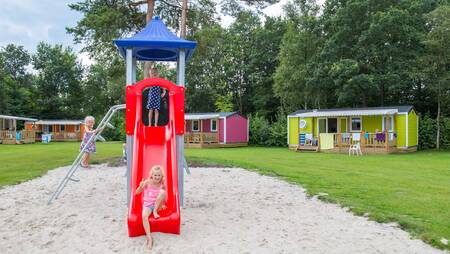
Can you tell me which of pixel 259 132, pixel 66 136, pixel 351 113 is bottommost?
pixel 66 136

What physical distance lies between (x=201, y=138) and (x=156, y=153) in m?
23.1

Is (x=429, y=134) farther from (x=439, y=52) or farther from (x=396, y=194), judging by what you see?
(x=396, y=194)

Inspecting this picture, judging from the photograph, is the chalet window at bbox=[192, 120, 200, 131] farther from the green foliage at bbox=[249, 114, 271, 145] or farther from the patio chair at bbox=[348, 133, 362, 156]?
the patio chair at bbox=[348, 133, 362, 156]

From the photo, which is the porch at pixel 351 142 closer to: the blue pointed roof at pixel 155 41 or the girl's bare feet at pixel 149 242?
the blue pointed roof at pixel 155 41

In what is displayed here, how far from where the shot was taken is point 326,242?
508cm

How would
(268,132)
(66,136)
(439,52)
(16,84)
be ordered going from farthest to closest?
1. (16,84)
2. (66,136)
3. (268,132)
4. (439,52)

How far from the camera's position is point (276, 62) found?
138 ft

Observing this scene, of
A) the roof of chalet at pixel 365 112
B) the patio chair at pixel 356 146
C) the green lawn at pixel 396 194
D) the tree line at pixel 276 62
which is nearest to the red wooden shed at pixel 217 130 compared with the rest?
the tree line at pixel 276 62

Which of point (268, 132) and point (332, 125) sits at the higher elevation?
point (332, 125)

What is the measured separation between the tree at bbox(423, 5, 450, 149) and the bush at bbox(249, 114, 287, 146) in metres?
10.2

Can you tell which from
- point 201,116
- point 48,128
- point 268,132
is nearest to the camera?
point 268,132

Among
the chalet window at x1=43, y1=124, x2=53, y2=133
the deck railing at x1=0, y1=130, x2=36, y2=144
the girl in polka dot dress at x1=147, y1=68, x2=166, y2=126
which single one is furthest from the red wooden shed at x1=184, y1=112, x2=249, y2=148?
the girl in polka dot dress at x1=147, y1=68, x2=166, y2=126

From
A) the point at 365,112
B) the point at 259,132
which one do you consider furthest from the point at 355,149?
the point at 259,132

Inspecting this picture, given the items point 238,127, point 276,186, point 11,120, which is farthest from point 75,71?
point 276,186
